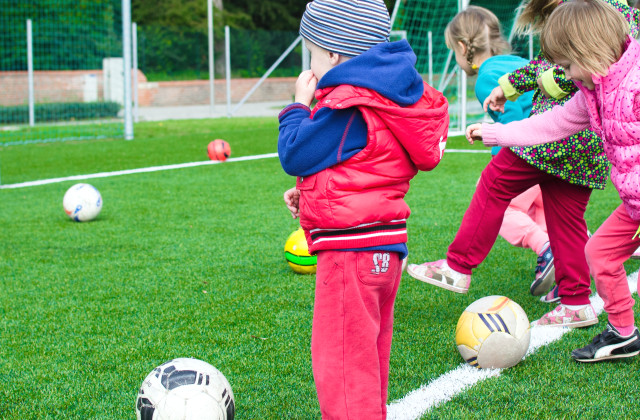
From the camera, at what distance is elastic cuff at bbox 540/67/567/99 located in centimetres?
368

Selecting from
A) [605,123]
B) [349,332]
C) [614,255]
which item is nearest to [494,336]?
[614,255]

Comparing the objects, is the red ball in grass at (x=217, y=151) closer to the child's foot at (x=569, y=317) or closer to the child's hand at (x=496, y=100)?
the child's hand at (x=496, y=100)

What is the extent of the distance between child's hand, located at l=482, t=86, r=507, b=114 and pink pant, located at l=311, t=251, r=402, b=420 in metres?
1.89

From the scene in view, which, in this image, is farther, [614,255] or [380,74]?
[614,255]

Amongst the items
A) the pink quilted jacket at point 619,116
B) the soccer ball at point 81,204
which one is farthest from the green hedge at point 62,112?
the pink quilted jacket at point 619,116

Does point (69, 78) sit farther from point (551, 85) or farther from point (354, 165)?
point (354, 165)

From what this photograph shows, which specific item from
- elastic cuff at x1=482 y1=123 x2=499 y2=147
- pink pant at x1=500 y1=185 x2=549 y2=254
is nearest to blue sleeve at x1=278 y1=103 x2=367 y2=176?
elastic cuff at x1=482 y1=123 x2=499 y2=147

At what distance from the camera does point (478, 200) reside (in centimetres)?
417

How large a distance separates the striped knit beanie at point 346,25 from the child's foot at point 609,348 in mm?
1914

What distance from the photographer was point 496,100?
4035mm

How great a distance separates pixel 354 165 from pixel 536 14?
7.63ft

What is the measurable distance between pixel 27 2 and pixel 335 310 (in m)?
26.3

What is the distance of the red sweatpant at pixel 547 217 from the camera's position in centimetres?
396

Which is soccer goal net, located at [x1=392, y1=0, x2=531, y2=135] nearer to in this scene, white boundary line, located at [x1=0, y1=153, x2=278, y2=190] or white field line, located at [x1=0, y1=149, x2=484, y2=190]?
white field line, located at [x1=0, y1=149, x2=484, y2=190]
